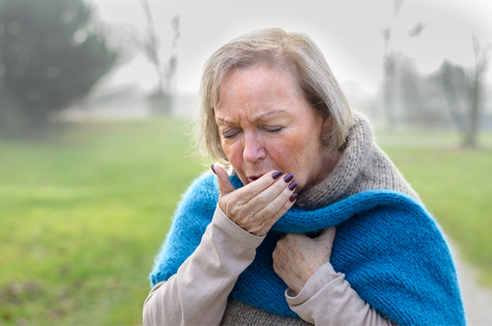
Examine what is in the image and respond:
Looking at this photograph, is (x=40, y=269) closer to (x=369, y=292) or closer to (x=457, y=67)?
(x=369, y=292)

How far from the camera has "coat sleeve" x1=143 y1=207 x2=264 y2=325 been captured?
5.42 feet

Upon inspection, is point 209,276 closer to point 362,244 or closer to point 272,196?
point 272,196

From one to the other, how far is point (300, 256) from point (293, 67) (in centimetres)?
78

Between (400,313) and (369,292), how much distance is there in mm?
136

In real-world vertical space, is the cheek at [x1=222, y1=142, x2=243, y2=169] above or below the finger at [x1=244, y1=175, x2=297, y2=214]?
above

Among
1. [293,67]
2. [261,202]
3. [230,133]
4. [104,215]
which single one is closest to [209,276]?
[261,202]

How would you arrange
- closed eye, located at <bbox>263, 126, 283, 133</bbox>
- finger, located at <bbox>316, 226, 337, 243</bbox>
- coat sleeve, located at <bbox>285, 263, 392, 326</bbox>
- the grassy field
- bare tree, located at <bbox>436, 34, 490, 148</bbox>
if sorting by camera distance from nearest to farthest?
coat sleeve, located at <bbox>285, 263, 392, 326</bbox> < closed eye, located at <bbox>263, 126, 283, 133</bbox> < finger, located at <bbox>316, 226, 337, 243</bbox> < the grassy field < bare tree, located at <bbox>436, 34, 490, 148</bbox>

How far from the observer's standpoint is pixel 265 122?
1.69 metres

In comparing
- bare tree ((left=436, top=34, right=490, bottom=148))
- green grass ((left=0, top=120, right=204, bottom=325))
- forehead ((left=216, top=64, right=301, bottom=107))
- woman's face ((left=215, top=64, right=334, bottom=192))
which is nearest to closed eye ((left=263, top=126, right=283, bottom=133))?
woman's face ((left=215, top=64, right=334, bottom=192))

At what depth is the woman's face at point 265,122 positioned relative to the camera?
167 cm

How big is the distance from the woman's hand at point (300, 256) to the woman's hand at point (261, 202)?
23 centimetres

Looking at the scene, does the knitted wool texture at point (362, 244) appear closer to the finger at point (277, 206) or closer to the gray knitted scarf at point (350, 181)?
the gray knitted scarf at point (350, 181)

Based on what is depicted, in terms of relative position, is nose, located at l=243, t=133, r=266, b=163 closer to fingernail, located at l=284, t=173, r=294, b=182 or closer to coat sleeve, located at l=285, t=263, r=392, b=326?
fingernail, located at l=284, t=173, r=294, b=182

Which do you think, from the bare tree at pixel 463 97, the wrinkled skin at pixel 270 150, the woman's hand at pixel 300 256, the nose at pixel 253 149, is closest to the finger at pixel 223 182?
the wrinkled skin at pixel 270 150
